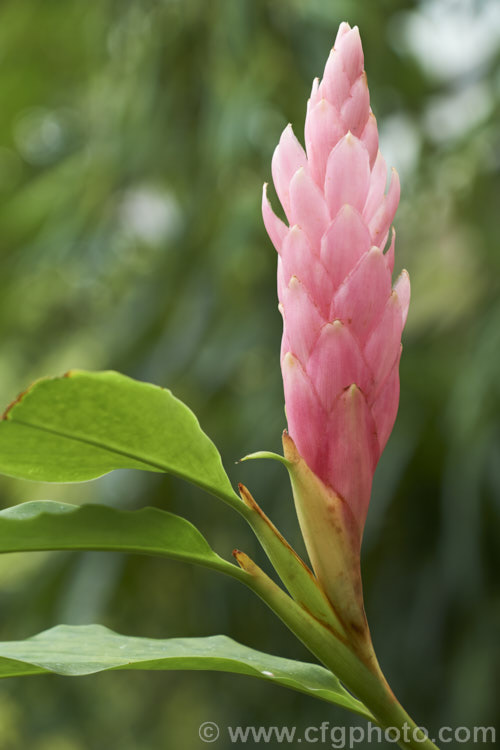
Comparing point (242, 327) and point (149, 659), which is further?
point (242, 327)

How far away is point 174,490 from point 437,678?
50 centimetres

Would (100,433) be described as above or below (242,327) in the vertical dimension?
below

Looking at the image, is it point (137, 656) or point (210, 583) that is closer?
point (137, 656)

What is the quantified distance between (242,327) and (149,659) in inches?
45.0

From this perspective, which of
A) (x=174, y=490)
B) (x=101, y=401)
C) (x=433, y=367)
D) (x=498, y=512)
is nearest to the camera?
(x=101, y=401)

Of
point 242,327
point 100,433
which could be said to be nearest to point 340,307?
point 100,433

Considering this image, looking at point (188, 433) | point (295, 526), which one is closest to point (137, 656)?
point (188, 433)

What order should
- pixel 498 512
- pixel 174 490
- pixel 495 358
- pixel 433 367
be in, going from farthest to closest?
pixel 174 490 < pixel 433 367 < pixel 498 512 < pixel 495 358

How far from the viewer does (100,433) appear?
8.3 inches

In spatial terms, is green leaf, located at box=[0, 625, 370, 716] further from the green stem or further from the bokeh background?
the bokeh background

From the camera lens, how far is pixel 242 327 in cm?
136

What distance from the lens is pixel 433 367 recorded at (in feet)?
4.08

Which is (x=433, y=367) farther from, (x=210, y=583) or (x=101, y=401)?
(x=101, y=401)

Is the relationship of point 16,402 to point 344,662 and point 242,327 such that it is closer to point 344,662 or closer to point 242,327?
point 344,662
